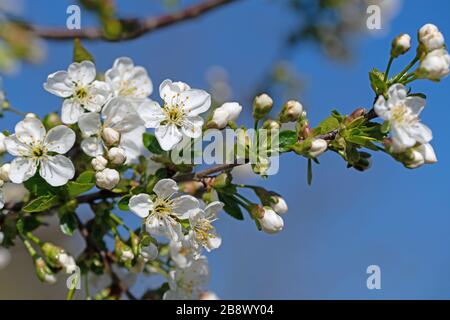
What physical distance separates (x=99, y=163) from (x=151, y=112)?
168 mm

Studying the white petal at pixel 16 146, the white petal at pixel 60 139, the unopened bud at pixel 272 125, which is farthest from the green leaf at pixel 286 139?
the white petal at pixel 16 146

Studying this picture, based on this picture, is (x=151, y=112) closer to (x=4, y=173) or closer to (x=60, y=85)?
(x=60, y=85)

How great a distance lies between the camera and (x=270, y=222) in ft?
4.77

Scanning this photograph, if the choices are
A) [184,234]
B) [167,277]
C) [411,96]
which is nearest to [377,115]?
[411,96]

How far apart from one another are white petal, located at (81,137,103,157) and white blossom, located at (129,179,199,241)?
0.16m

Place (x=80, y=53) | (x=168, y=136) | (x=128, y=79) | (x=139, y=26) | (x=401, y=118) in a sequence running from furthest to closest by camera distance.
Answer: (x=139, y=26) < (x=128, y=79) < (x=80, y=53) < (x=168, y=136) < (x=401, y=118)

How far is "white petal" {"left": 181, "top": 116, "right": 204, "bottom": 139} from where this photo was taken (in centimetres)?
145

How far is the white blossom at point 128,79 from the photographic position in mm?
1656

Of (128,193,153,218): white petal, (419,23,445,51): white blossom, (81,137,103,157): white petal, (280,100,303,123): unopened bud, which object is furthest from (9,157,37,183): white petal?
(419,23,445,51): white blossom

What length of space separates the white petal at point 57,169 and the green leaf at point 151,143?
0.59 ft

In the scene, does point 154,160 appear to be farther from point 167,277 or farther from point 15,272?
point 15,272

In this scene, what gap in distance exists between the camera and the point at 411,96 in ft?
4.30

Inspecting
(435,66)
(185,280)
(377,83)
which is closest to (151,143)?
(185,280)

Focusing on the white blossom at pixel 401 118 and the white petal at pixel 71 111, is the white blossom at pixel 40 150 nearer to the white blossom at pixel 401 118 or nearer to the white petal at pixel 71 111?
the white petal at pixel 71 111
